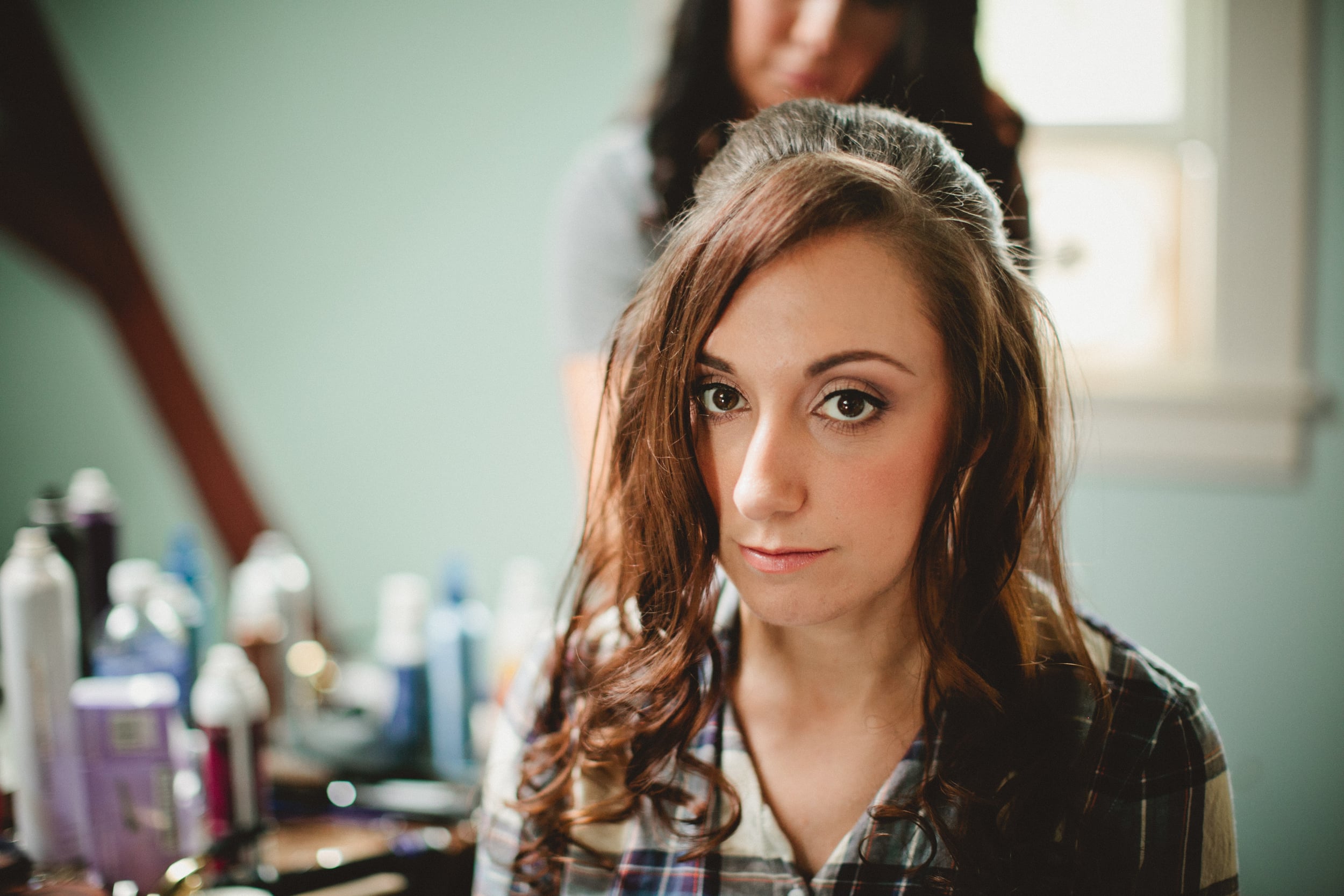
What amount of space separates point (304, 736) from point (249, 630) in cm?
19

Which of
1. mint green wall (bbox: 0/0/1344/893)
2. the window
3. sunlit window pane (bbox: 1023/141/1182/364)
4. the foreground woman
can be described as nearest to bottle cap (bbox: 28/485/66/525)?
mint green wall (bbox: 0/0/1344/893)

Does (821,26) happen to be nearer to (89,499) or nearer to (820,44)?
(820,44)

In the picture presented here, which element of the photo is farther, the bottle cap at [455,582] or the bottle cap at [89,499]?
the bottle cap at [455,582]

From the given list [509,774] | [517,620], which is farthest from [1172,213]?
[509,774]

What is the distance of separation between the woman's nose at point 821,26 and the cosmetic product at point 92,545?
1.01 m

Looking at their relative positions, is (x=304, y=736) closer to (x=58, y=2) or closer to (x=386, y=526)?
(x=386, y=526)

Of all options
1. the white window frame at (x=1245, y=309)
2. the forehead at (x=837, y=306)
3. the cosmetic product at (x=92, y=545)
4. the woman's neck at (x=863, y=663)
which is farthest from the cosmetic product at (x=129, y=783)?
the white window frame at (x=1245, y=309)

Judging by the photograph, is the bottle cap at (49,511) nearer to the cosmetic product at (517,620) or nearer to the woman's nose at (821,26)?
the cosmetic product at (517,620)

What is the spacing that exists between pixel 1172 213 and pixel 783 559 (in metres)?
1.50

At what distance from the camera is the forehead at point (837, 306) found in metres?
0.57

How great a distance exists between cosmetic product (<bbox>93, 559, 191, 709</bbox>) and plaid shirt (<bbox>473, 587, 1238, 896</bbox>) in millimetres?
698

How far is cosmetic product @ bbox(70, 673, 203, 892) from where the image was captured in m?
0.99

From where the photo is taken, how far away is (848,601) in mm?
614

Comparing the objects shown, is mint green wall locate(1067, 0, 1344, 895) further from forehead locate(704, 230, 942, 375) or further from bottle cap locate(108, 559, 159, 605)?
bottle cap locate(108, 559, 159, 605)
